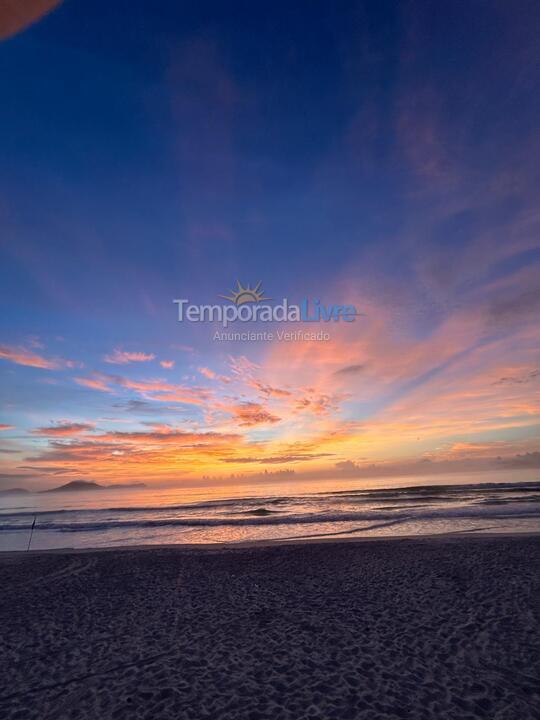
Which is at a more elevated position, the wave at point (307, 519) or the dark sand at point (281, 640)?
the wave at point (307, 519)

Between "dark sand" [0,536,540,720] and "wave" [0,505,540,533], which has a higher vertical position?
"wave" [0,505,540,533]

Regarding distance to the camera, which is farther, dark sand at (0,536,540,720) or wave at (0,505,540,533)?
wave at (0,505,540,533)

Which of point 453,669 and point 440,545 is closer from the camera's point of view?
point 453,669

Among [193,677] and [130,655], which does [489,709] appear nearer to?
[193,677]

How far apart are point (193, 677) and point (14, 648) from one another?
5.08 meters

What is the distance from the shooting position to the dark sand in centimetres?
695

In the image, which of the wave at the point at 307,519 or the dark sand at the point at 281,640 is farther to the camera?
the wave at the point at 307,519

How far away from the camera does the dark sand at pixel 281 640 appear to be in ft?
22.8

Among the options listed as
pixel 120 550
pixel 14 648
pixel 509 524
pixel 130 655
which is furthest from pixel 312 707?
pixel 509 524

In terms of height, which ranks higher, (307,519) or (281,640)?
(307,519)

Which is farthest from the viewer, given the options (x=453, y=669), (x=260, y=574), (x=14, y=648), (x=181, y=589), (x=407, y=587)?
(x=260, y=574)

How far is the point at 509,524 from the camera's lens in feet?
93.6

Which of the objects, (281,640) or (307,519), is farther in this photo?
(307,519)

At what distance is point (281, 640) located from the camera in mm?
9594
